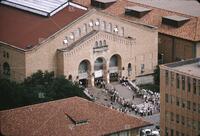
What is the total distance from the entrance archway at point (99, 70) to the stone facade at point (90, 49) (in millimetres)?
386

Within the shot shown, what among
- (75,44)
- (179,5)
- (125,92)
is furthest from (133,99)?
(179,5)

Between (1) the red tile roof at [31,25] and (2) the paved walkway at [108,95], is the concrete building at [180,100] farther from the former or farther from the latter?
(1) the red tile roof at [31,25]

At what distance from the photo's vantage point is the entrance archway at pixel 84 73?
110 m

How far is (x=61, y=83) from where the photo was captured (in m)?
101

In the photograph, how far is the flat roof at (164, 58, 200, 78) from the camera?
89.2 meters

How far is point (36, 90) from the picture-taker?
324 ft

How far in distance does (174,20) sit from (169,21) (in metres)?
1.12

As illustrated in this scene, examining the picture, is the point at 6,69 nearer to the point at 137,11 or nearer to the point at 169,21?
the point at 137,11

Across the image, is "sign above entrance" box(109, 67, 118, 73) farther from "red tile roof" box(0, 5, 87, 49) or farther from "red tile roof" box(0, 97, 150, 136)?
"red tile roof" box(0, 97, 150, 136)

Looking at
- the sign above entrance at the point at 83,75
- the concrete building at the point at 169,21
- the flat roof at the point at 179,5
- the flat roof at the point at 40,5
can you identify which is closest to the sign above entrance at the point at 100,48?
the sign above entrance at the point at 83,75

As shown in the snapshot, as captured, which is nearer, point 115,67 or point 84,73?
point 84,73

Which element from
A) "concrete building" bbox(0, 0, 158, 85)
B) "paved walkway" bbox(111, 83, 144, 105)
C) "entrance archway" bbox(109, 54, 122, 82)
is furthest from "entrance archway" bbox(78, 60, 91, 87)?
"entrance archway" bbox(109, 54, 122, 82)

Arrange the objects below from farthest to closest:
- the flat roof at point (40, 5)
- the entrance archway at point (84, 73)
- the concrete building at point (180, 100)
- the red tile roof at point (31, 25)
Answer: the flat roof at point (40, 5)
the entrance archway at point (84, 73)
the red tile roof at point (31, 25)
the concrete building at point (180, 100)

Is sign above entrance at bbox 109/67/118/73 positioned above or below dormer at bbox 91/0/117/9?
below
